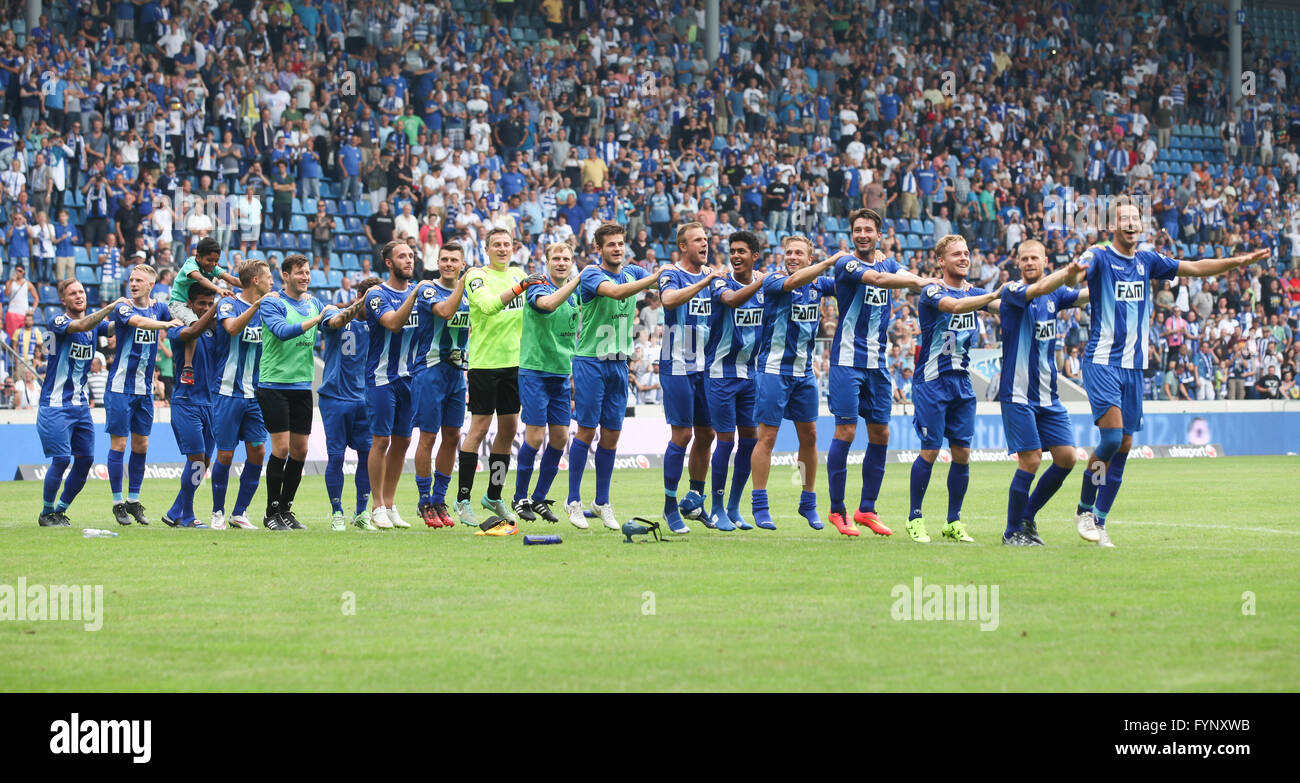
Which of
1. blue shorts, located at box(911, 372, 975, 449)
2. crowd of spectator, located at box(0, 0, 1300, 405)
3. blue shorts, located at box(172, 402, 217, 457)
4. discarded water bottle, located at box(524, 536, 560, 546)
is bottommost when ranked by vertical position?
discarded water bottle, located at box(524, 536, 560, 546)

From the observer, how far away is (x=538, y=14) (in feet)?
121

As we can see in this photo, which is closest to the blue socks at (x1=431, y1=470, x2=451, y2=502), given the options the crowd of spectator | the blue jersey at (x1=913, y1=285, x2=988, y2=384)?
the blue jersey at (x1=913, y1=285, x2=988, y2=384)

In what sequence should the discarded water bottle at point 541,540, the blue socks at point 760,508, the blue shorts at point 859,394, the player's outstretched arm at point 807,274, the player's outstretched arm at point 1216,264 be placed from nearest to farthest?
the player's outstretched arm at point 1216,264 → the discarded water bottle at point 541,540 → the player's outstretched arm at point 807,274 → the blue shorts at point 859,394 → the blue socks at point 760,508

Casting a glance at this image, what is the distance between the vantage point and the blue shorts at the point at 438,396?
1420 centimetres

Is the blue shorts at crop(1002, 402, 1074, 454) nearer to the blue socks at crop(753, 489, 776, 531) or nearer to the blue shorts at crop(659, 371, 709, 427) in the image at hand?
the blue socks at crop(753, 489, 776, 531)

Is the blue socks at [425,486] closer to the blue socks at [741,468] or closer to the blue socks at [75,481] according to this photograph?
the blue socks at [741,468]

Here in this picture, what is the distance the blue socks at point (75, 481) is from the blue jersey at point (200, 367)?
1039 mm

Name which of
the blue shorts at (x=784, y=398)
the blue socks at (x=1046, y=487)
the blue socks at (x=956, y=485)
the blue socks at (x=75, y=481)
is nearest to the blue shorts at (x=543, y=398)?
the blue shorts at (x=784, y=398)

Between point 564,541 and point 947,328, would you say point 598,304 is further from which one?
point 947,328

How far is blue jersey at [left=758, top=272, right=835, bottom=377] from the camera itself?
1382 cm

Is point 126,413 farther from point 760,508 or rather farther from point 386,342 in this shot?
point 760,508

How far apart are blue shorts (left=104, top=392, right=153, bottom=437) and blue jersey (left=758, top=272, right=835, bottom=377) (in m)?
6.44

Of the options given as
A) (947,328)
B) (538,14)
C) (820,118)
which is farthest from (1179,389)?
(947,328)
